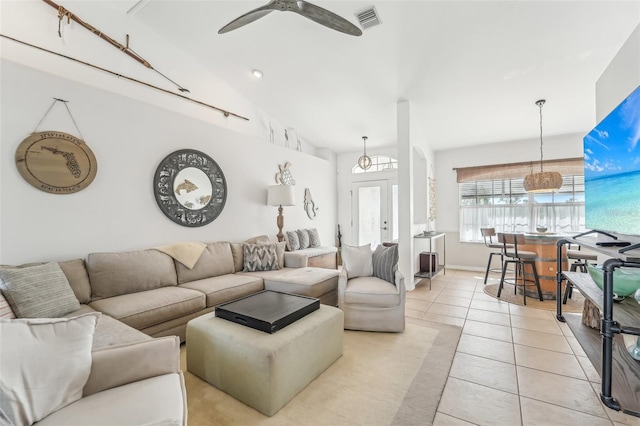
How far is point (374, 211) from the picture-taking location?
21.0 feet

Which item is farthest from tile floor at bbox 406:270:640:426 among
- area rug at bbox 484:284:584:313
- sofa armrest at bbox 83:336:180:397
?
sofa armrest at bbox 83:336:180:397

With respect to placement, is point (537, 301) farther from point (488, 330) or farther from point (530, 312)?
point (488, 330)

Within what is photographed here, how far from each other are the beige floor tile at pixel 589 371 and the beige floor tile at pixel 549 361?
2 centimetres

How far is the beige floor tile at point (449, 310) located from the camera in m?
3.24

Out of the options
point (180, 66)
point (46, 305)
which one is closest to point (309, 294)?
point (46, 305)

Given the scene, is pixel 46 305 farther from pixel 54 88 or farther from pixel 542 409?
pixel 542 409

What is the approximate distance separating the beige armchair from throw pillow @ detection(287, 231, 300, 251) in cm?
211

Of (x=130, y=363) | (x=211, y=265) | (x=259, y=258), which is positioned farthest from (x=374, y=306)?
(x=130, y=363)

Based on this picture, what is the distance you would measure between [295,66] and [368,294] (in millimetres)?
3039

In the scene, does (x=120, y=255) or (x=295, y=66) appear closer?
(x=120, y=255)

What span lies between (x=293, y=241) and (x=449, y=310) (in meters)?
2.68

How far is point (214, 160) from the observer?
3914mm

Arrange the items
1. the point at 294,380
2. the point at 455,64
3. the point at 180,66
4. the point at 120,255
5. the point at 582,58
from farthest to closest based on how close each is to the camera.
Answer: the point at 180,66 < the point at 455,64 < the point at 582,58 < the point at 120,255 < the point at 294,380

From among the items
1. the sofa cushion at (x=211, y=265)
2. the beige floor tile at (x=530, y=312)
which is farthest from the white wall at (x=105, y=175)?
the beige floor tile at (x=530, y=312)
